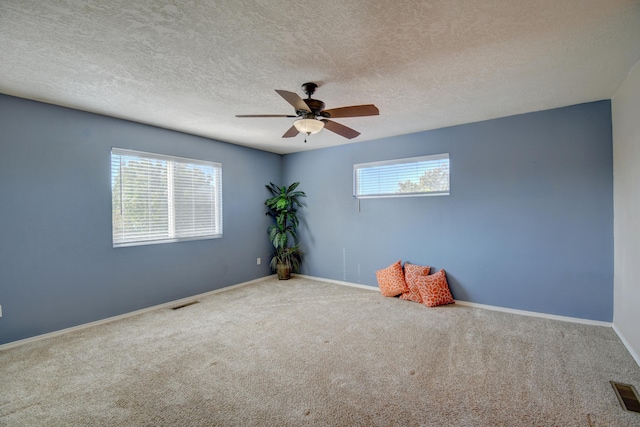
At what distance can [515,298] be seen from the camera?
138 inches

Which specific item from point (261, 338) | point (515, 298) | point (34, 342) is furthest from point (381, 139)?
point (34, 342)

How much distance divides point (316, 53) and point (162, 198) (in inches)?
120

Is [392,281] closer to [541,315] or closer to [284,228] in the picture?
[541,315]

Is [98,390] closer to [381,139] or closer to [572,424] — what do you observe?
[572,424]

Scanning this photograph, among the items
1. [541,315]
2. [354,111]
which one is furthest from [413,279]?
[354,111]

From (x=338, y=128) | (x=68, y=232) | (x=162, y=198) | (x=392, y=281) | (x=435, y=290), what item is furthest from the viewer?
(x=392, y=281)

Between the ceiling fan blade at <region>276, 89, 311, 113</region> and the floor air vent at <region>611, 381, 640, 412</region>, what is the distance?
3.03 meters

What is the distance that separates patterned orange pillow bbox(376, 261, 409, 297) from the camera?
412 cm

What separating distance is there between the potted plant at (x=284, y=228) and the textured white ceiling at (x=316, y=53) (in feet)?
7.52

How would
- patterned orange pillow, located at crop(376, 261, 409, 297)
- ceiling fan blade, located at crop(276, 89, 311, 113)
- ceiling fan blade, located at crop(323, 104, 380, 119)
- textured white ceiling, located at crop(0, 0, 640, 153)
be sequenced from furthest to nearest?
1. patterned orange pillow, located at crop(376, 261, 409, 297)
2. ceiling fan blade, located at crop(323, 104, 380, 119)
3. ceiling fan blade, located at crop(276, 89, 311, 113)
4. textured white ceiling, located at crop(0, 0, 640, 153)

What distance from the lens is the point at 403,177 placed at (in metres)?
4.37

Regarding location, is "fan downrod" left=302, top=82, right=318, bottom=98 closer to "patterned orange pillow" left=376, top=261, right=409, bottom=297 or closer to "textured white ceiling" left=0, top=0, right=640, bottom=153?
"textured white ceiling" left=0, top=0, right=640, bottom=153

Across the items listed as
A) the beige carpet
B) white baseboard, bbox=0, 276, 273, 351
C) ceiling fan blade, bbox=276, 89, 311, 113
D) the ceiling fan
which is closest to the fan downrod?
the ceiling fan

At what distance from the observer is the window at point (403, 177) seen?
4054 mm
